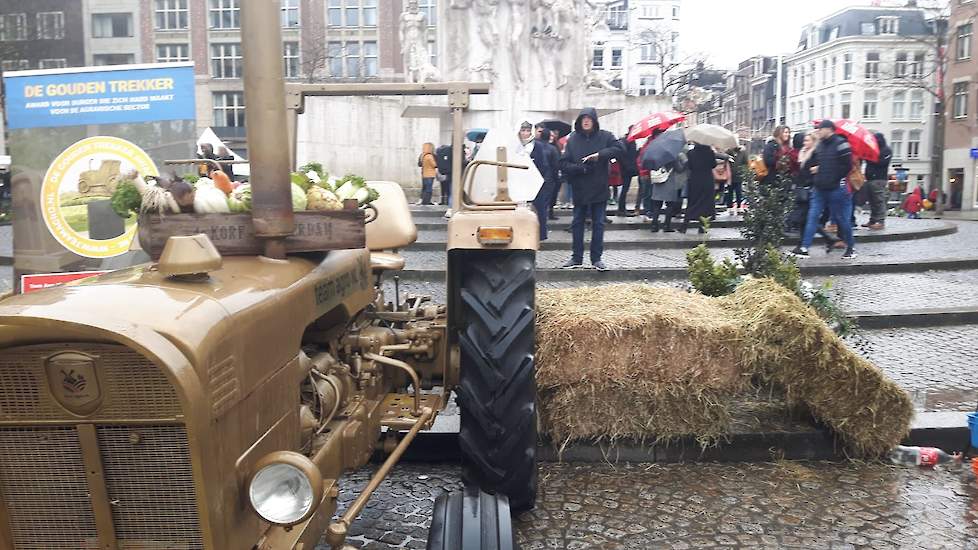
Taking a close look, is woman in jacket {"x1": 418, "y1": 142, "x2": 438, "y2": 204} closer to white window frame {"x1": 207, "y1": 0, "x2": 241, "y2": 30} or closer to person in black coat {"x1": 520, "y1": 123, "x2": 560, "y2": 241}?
person in black coat {"x1": 520, "y1": 123, "x2": 560, "y2": 241}

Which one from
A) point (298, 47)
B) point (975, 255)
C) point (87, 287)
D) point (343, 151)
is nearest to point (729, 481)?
point (87, 287)

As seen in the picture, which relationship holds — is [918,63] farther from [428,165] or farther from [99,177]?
[99,177]

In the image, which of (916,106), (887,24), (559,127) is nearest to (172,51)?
(559,127)

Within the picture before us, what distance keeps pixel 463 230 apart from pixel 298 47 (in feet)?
170

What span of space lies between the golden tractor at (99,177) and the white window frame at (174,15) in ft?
177

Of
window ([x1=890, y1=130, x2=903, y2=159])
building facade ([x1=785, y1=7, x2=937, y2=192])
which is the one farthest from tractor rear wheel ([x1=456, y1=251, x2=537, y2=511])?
window ([x1=890, y1=130, x2=903, y2=159])

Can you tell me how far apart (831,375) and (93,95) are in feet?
16.0

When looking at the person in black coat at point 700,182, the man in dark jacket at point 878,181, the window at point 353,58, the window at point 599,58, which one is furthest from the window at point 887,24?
the person in black coat at point 700,182

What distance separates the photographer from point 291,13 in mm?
52062

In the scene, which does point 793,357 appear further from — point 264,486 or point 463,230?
point 264,486

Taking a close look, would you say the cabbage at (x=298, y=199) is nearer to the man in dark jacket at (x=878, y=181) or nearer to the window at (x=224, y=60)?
the man in dark jacket at (x=878, y=181)

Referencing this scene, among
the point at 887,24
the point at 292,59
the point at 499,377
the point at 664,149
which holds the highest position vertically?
the point at 887,24

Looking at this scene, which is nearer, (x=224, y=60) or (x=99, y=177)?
(x=99, y=177)

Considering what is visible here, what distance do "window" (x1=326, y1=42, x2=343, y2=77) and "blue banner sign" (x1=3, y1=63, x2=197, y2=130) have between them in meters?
A: 48.6
